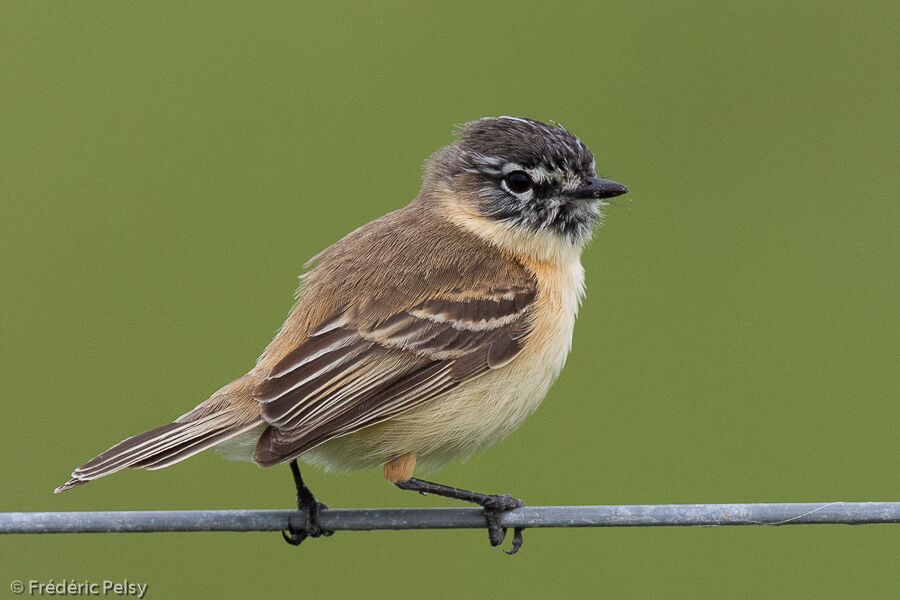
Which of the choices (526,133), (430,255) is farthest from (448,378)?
(526,133)

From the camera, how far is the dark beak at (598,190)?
478 cm

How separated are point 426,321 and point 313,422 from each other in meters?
0.69

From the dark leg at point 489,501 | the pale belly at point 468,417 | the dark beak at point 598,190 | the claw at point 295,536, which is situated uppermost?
the dark beak at point 598,190

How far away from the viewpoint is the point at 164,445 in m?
3.92

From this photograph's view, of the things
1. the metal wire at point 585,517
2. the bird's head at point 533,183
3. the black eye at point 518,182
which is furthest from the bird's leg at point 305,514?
the black eye at point 518,182

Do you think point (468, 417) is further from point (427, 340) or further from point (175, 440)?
point (175, 440)

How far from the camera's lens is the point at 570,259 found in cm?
491

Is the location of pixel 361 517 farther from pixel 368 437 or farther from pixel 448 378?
pixel 448 378

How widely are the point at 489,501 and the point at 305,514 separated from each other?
0.79 metres

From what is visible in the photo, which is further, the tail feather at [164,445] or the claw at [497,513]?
the claw at [497,513]

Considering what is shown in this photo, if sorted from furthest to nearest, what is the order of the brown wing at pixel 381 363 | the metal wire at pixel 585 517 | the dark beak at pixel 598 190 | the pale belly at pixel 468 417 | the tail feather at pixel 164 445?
the dark beak at pixel 598 190, the pale belly at pixel 468 417, the brown wing at pixel 381 363, the tail feather at pixel 164 445, the metal wire at pixel 585 517

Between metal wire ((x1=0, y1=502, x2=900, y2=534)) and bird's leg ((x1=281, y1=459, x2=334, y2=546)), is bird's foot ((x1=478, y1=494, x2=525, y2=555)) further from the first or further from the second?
bird's leg ((x1=281, y1=459, x2=334, y2=546))

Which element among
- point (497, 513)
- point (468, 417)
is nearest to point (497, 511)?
point (497, 513)

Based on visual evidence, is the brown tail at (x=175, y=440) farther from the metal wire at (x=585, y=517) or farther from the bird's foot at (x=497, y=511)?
the bird's foot at (x=497, y=511)
